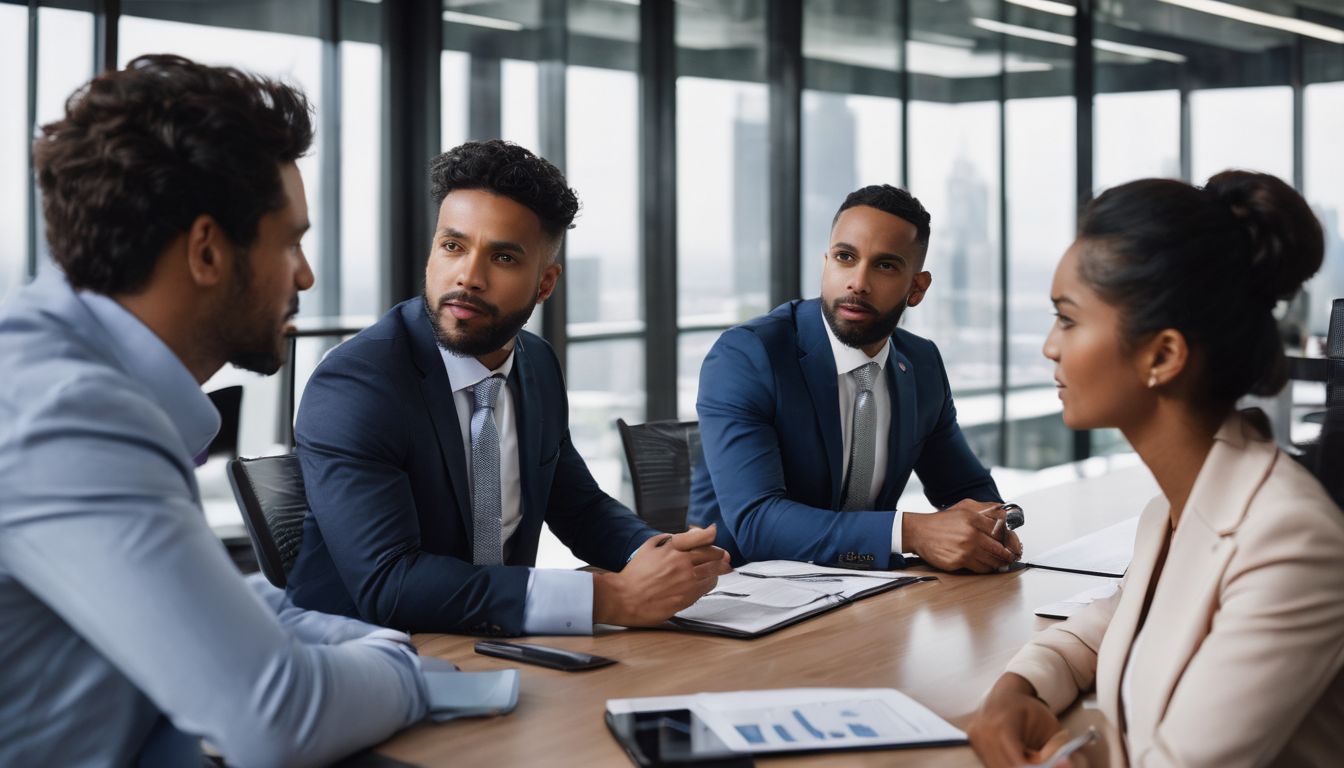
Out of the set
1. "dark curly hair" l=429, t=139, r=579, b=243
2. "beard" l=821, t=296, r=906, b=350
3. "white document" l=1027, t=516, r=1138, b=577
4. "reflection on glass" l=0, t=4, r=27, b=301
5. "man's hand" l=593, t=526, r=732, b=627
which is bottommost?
"white document" l=1027, t=516, r=1138, b=577

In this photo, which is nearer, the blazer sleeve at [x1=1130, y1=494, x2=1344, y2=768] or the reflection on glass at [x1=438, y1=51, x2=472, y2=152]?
the blazer sleeve at [x1=1130, y1=494, x2=1344, y2=768]

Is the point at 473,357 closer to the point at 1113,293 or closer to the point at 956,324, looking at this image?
the point at 1113,293

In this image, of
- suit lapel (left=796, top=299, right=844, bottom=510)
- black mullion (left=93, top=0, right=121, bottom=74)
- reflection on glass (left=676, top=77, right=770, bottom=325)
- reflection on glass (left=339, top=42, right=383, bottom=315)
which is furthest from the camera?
reflection on glass (left=676, top=77, right=770, bottom=325)

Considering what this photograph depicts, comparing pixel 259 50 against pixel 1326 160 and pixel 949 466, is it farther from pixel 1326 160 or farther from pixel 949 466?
pixel 1326 160

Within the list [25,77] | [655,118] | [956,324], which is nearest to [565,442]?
[25,77]

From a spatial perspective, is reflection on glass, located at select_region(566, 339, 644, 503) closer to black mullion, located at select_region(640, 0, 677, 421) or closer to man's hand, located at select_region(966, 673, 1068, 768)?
black mullion, located at select_region(640, 0, 677, 421)

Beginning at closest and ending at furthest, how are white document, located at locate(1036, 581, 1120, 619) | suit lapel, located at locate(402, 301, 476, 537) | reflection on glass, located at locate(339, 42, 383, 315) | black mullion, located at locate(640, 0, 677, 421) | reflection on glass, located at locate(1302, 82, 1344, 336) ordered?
white document, located at locate(1036, 581, 1120, 619) → suit lapel, located at locate(402, 301, 476, 537) → reflection on glass, located at locate(339, 42, 383, 315) → black mullion, located at locate(640, 0, 677, 421) → reflection on glass, located at locate(1302, 82, 1344, 336)

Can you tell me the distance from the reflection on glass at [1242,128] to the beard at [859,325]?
6.75 m

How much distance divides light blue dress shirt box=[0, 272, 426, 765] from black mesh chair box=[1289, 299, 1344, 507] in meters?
1.19

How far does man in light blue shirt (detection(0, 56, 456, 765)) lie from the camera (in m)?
1.18

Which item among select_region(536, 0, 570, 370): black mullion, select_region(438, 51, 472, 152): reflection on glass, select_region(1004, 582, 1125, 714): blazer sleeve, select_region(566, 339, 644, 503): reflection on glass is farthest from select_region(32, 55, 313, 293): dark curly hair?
select_region(566, 339, 644, 503): reflection on glass

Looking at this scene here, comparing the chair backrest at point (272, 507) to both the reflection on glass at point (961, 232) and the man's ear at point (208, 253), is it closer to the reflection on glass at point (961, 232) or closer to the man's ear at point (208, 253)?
the man's ear at point (208, 253)

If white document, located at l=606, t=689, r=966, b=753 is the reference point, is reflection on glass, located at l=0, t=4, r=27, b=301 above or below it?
above

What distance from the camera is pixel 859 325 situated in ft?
10.0
